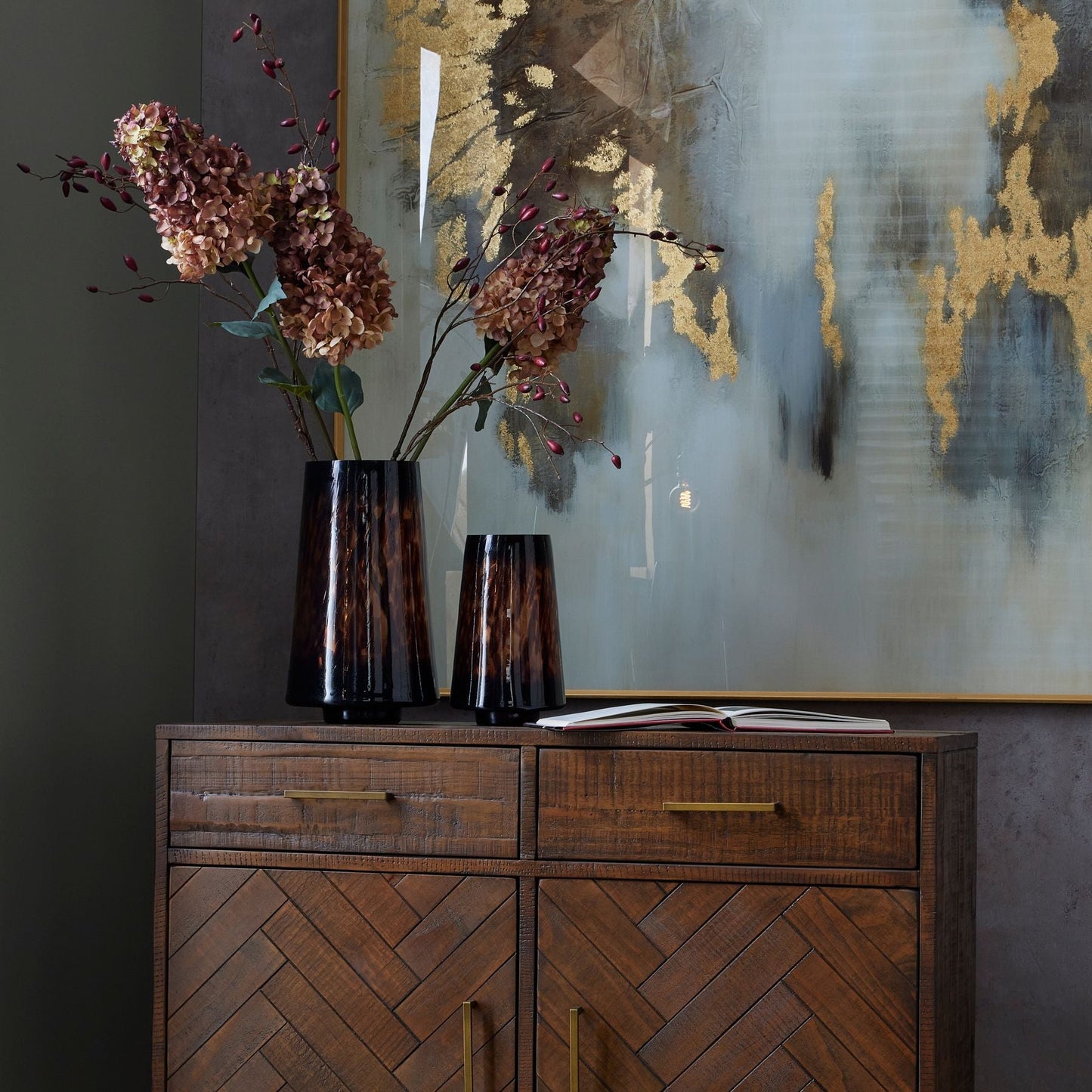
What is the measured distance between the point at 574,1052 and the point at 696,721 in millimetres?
411

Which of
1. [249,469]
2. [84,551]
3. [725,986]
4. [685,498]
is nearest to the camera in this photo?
[725,986]

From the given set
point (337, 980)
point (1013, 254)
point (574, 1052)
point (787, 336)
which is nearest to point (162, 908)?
point (337, 980)

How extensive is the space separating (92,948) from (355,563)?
78cm

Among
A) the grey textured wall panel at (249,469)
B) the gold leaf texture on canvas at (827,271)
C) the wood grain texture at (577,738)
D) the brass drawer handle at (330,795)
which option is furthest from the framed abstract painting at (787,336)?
the brass drawer handle at (330,795)

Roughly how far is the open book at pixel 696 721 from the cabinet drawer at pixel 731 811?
1.5 inches

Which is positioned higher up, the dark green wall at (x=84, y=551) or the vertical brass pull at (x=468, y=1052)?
the dark green wall at (x=84, y=551)

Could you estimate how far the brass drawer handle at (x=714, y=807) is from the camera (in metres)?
1.36

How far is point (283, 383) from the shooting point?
1.57m

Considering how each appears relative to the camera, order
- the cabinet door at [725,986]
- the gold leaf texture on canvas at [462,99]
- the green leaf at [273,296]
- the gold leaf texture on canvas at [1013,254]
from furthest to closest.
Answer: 1. the gold leaf texture on canvas at [462,99]
2. the gold leaf texture on canvas at [1013,254]
3. the green leaf at [273,296]
4. the cabinet door at [725,986]

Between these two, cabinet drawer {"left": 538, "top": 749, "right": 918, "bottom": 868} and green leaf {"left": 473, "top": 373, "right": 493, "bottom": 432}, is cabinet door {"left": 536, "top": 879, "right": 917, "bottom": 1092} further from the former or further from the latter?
green leaf {"left": 473, "top": 373, "right": 493, "bottom": 432}

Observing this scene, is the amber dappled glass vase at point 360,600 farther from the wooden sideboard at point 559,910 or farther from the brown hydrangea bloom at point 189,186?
the brown hydrangea bloom at point 189,186

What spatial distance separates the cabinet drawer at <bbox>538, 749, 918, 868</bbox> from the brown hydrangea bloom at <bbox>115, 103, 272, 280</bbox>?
749mm

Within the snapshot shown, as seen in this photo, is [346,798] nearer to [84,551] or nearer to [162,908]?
[162,908]

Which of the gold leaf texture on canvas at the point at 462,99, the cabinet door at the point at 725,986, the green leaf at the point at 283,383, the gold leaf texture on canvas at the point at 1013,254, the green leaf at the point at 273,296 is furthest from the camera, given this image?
the gold leaf texture on canvas at the point at 462,99
